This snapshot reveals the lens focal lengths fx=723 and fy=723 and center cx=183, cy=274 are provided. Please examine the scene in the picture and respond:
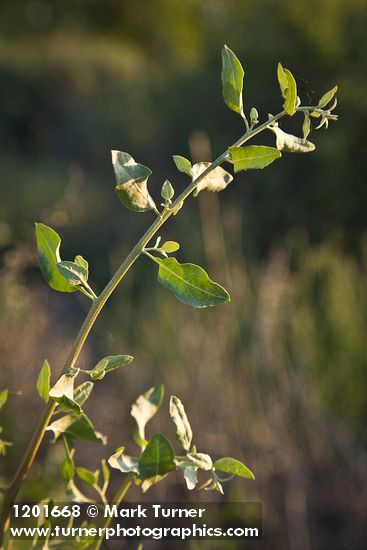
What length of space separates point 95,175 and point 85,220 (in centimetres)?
118

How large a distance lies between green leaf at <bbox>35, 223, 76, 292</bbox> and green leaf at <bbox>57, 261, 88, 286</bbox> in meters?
0.02

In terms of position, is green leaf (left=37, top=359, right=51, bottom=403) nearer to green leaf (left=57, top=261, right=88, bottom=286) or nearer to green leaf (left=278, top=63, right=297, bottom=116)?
green leaf (left=57, top=261, right=88, bottom=286)

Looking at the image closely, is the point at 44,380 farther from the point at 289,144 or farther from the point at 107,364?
the point at 289,144

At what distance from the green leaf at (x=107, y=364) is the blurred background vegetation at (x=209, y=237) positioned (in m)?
0.34

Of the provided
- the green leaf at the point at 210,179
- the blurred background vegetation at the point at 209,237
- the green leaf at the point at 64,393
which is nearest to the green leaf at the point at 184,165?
the green leaf at the point at 210,179

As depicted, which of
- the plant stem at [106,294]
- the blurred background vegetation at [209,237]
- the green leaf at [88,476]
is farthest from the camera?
the blurred background vegetation at [209,237]

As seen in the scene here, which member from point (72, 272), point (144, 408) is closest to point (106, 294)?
point (72, 272)

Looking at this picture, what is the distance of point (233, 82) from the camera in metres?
0.37

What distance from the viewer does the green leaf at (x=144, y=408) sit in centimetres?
43

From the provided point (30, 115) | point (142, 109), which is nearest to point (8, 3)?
point (30, 115)

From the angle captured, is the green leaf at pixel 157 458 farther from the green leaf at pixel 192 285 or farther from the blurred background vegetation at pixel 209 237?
the blurred background vegetation at pixel 209 237

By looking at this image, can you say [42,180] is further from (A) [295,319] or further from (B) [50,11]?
(A) [295,319]

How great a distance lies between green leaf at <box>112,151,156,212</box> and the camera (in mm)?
356

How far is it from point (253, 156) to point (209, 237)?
2329mm
